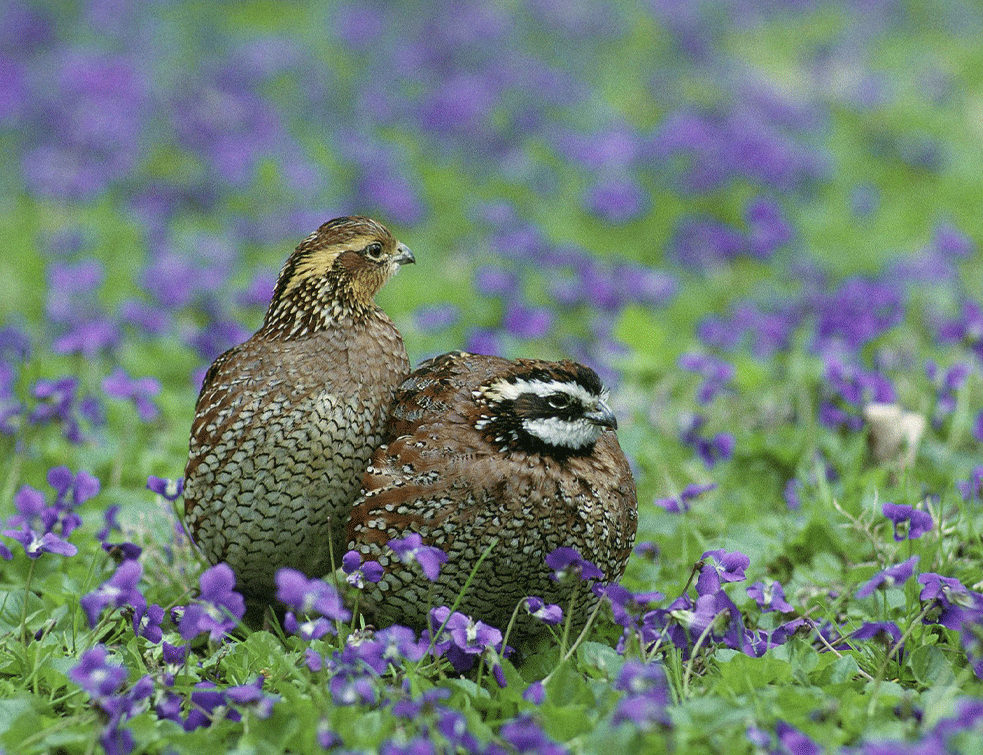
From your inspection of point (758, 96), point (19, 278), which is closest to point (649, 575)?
point (19, 278)

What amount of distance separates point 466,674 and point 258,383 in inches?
46.7

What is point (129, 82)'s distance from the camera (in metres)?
11.6

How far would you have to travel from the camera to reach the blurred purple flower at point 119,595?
10.8ft

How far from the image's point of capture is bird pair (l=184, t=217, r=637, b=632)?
3.64m

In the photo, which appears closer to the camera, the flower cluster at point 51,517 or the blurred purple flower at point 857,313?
the flower cluster at point 51,517

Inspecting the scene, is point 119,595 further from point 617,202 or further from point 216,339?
point 617,202

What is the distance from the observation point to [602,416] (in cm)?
368

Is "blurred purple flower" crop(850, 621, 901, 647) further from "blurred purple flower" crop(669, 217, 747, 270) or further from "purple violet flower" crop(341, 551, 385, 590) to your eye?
"blurred purple flower" crop(669, 217, 747, 270)

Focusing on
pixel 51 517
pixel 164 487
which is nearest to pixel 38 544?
pixel 51 517

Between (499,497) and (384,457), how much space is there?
0.44 metres

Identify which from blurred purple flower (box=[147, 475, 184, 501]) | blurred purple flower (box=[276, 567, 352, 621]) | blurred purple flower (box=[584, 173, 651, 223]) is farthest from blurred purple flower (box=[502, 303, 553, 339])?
blurred purple flower (box=[276, 567, 352, 621])

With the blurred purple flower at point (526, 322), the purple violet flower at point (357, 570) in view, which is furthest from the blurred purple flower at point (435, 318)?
the purple violet flower at point (357, 570)

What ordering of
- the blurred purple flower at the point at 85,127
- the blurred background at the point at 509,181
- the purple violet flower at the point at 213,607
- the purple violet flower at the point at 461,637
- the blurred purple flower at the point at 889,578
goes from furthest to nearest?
the blurred purple flower at the point at 85,127 < the blurred background at the point at 509,181 < the purple violet flower at the point at 461,637 < the blurred purple flower at the point at 889,578 < the purple violet flower at the point at 213,607

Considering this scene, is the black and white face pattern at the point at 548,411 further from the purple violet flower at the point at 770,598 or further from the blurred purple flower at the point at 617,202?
the blurred purple flower at the point at 617,202
